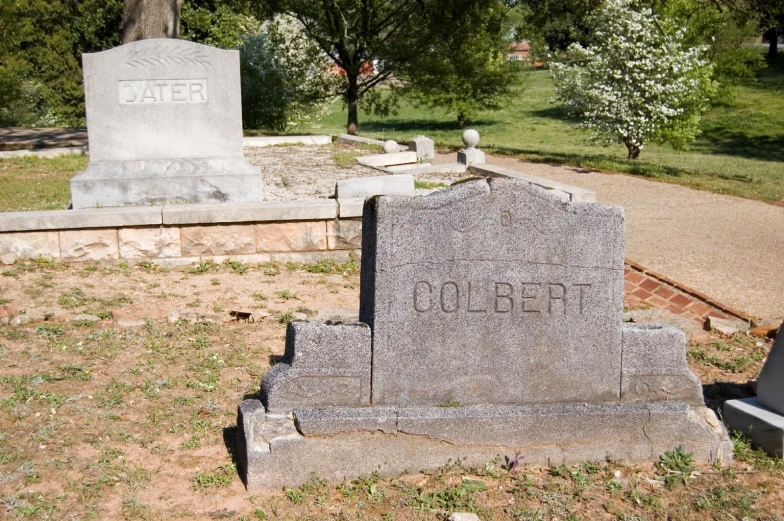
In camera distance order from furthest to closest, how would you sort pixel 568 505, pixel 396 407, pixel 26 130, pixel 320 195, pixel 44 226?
pixel 26 130 → pixel 320 195 → pixel 44 226 → pixel 396 407 → pixel 568 505

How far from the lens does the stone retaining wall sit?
7.12 metres

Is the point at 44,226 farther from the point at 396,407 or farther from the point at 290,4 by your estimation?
the point at 290,4

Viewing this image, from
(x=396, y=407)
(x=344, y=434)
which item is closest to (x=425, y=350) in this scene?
(x=396, y=407)

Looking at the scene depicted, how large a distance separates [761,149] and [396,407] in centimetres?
2313

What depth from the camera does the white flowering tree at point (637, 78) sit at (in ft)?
51.6

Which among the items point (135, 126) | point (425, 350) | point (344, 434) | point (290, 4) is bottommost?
point (344, 434)

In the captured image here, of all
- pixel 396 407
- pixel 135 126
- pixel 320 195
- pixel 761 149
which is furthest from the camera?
pixel 761 149

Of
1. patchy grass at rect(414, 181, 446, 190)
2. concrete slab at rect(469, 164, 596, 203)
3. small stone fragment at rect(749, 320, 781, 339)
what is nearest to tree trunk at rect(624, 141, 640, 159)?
concrete slab at rect(469, 164, 596, 203)

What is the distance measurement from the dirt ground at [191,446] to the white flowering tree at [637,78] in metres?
10.6

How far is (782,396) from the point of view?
4.12 m

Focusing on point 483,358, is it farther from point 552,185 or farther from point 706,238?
point 706,238

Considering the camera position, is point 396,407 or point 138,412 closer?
point 396,407

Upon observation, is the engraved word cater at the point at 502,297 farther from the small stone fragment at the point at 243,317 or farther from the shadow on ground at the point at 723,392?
the small stone fragment at the point at 243,317

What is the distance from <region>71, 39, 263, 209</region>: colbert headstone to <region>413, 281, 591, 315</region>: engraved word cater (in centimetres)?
517
